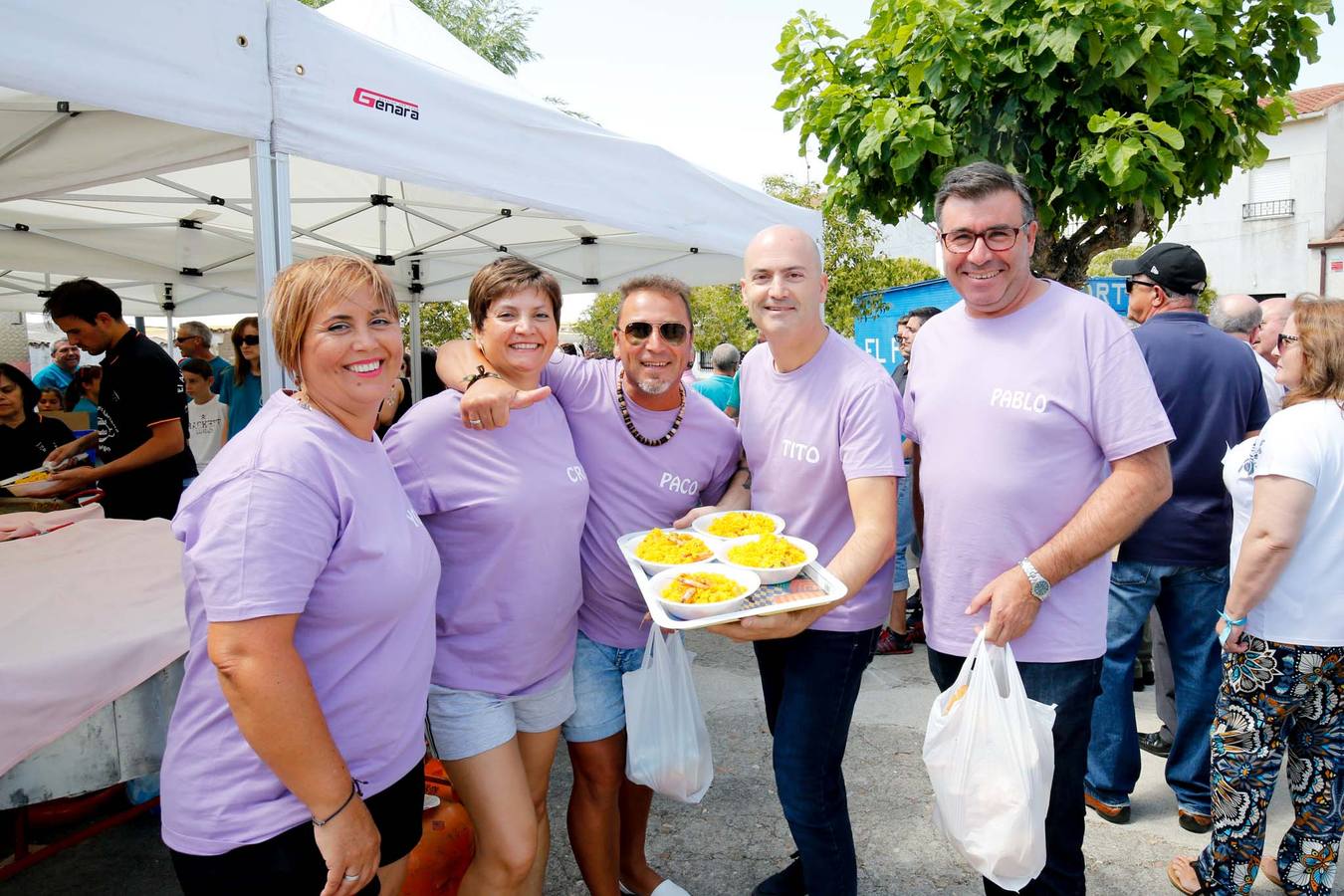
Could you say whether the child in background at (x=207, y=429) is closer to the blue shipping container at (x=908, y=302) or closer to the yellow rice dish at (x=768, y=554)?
the yellow rice dish at (x=768, y=554)

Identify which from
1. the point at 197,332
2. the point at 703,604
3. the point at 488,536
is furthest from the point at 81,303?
the point at 197,332

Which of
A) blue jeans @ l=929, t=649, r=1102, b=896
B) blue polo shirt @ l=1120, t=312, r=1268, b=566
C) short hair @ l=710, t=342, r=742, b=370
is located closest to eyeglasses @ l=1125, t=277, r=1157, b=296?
blue polo shirt @ l=1120, t=312, r=1268, b=566

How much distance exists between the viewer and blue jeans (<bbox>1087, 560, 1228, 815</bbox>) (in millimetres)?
3117

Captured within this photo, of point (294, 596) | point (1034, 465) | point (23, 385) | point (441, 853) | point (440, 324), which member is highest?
point (440, 324)

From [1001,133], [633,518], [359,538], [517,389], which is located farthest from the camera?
[1001,133]

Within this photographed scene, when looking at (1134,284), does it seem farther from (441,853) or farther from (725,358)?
(725,358)

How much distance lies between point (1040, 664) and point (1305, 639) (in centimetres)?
97

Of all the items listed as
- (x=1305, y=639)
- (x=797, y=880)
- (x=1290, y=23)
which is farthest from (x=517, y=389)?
(x=1290, y=23)

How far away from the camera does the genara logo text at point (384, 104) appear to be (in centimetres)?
273

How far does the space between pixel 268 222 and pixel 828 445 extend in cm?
196

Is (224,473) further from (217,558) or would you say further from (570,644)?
(570,644)

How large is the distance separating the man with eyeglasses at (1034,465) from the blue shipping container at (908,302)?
1185 centimetres

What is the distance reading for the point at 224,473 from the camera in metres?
1.37

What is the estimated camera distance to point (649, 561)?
2082mm
